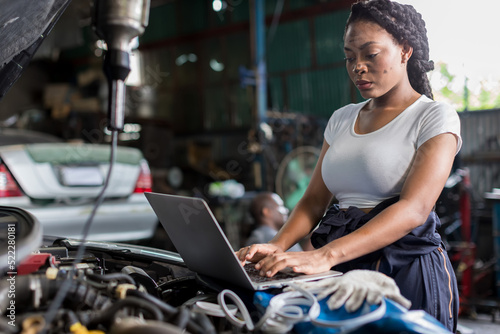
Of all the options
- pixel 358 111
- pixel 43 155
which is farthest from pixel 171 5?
pixel 358 111

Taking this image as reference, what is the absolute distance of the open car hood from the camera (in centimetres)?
98

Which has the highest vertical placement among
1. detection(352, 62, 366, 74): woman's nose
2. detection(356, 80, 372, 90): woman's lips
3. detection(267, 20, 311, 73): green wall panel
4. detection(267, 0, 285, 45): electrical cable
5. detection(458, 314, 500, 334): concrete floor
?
detection(267, 0, 285, 45): electrical cable

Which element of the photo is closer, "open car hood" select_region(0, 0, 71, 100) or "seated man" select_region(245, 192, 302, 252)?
"open car hood" select_region(0, 0, 71, 100)

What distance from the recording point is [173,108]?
34.7 feet

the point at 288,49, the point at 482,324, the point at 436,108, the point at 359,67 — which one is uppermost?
the point at 288,49

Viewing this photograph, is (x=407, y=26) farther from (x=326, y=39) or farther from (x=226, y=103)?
(x=226, y=103)

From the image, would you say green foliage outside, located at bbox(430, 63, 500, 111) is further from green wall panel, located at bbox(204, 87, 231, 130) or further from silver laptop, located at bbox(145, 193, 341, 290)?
green wall panel, located at bbox(204, 87, 231, 130)

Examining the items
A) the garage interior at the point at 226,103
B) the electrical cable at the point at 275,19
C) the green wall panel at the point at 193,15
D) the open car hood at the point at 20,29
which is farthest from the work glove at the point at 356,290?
the green wall panel at the point at 193,15

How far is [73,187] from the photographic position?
317 centimetres

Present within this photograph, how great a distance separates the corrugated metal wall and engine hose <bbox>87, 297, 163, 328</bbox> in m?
4.40

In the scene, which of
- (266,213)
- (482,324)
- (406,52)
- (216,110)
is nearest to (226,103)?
(216,110)

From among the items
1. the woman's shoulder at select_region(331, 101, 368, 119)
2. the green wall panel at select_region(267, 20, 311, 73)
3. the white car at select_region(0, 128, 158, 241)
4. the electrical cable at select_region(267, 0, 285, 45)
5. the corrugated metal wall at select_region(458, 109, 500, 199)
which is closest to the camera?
the woman's shoulder at select_region(331, 101, 368, 119)

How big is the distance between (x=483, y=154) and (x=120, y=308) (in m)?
4.86

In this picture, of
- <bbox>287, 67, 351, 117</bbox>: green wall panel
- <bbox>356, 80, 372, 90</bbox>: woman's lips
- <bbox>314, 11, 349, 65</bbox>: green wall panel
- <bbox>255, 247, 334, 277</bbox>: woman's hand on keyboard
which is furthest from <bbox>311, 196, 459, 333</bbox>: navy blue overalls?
<bbox>314, 11, 349, 65</bbox>: green wall panel
